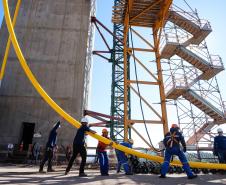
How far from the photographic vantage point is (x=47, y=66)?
1761 centimetres

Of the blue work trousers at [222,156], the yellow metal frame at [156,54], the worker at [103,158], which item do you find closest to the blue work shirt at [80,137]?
the worker at [103,158]


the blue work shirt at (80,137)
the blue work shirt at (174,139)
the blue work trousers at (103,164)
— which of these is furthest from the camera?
the blue work trousers at (103,164)

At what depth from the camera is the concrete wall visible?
1619 cm

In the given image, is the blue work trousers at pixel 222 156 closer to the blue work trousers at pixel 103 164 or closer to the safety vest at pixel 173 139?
the safety vest at pixel 173 139

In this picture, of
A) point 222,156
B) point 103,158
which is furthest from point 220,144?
point 103,158

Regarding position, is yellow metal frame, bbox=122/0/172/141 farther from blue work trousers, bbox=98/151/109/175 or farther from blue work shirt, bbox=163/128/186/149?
blue work shirt, bbox=163/128/186/149

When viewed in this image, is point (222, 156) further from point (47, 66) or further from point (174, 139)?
point (47, 66)

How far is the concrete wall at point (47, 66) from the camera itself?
16.2 metres

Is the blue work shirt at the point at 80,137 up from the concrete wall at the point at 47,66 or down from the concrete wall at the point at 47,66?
down

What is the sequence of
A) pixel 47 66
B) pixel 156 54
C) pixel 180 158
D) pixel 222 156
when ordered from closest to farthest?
pixel 180 158, pixel 222 156, pixel 156 54, pixel 47 66

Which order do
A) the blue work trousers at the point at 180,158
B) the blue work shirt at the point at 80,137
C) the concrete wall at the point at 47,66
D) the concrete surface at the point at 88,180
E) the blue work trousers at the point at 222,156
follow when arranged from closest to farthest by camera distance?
the concrete surface at the point at 88,180 < the blue work trousers at the point at 180,158 < the blue work shirt at the point at 80,137 < the blue work trousers at the point at 222,156 < the concrete wall at the point at 47,66

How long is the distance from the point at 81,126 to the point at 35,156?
27.8 feet

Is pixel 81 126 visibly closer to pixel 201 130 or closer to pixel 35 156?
pixel 35 156

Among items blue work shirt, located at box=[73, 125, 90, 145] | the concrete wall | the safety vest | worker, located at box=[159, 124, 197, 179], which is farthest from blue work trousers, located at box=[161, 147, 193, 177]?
the concrete wall
